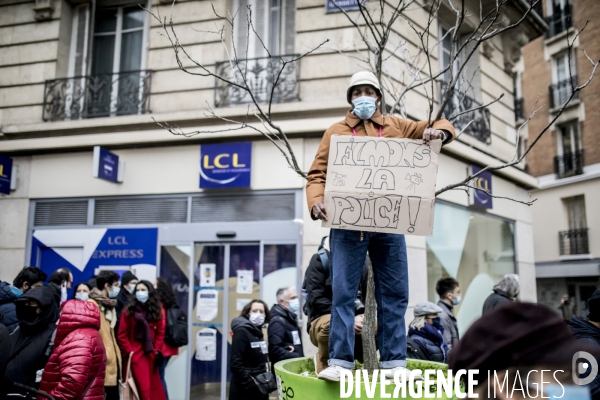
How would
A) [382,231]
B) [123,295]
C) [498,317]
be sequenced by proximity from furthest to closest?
[123,295] < [382,231] < [498,317]

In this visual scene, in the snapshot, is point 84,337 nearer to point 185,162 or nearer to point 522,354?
point 522,354

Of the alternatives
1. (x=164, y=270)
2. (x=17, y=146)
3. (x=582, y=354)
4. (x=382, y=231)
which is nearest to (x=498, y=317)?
(x=582, y=354)

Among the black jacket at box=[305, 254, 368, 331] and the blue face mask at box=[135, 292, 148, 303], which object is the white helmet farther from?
the blue face mask at box=[135, 292, 148, 303]

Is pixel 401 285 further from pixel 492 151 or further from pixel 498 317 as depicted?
pixel 492 151

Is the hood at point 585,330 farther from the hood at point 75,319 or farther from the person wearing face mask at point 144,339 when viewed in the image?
the person wearing face mask at point 144,339

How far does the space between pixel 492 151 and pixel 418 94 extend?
10.4 ft

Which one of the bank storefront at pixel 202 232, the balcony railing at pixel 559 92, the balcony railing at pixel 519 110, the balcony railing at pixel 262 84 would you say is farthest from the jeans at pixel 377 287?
the balcony railing at pixel 519 110

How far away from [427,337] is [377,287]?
2.88 m

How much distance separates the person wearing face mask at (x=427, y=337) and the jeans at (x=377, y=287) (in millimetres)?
2461

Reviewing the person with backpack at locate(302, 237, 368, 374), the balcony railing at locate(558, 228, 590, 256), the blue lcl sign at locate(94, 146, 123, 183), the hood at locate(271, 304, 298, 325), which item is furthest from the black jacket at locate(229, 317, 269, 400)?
the balcony railing at locate(558, 228, 590, 256)

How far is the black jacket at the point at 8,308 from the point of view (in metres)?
5.49

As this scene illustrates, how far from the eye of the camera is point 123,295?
741cm

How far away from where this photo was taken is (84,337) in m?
4.29

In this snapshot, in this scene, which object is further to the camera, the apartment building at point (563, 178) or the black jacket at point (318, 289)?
the apartment building at point (563, 178)
